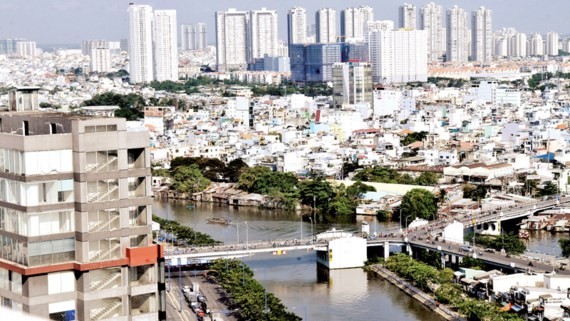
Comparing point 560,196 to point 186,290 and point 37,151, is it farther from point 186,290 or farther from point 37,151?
point 37,151

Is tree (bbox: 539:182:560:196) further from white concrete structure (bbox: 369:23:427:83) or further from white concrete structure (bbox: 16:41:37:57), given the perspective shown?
white concrete structure (bbox: 16:41:37:57)

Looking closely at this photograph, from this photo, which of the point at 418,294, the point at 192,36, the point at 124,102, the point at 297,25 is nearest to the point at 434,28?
the point at 297,25

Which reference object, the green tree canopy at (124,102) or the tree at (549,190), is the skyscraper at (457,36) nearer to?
the green tree canopy at (124,102)

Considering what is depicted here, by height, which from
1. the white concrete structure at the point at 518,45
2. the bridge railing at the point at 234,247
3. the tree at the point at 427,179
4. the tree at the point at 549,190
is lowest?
the bridge railing at the point at 234,247

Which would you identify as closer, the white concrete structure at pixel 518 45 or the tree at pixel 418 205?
the tree at pixel 418 205

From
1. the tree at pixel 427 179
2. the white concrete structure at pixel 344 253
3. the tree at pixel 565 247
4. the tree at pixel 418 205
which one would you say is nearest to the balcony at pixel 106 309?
the white concrete structure at pixel 344 253

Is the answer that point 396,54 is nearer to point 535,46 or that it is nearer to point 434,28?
point 434,28

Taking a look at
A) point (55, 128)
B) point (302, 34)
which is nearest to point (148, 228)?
point (55, 128)

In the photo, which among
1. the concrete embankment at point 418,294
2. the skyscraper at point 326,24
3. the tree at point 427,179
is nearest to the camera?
the concrete embankment at point 418,294
